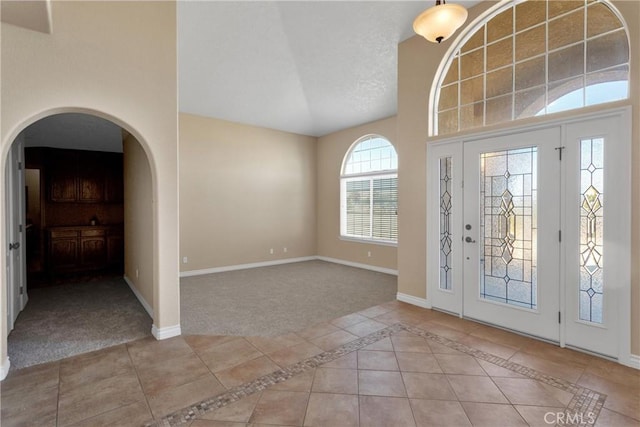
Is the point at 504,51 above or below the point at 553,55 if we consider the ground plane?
above

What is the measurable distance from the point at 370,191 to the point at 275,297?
3.48 meters

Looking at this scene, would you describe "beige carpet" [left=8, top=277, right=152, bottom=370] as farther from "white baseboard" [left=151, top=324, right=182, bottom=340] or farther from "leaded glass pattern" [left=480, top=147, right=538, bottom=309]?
"leaded glass pattern" [left=480, top=147, right=538, bottom=309]

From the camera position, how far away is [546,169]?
311 centimetres

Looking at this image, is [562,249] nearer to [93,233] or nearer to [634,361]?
[634,361]

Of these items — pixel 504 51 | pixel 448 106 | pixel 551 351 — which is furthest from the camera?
pixel 448 106

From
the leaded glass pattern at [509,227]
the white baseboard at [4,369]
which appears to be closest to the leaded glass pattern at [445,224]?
the leaded glass pattern at [509,227]

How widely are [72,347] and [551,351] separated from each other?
463cm

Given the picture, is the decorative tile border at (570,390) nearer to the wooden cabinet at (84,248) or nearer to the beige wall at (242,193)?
the beige wall at (242,193)

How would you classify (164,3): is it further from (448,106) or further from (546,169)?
(546,169)

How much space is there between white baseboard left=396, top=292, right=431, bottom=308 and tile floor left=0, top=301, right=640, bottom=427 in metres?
0.83

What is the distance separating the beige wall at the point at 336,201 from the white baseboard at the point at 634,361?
4.01m

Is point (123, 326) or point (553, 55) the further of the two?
point (123, 326)

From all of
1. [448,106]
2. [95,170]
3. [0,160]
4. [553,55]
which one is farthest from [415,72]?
[95,170]

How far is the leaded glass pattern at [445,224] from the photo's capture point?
394 cm
